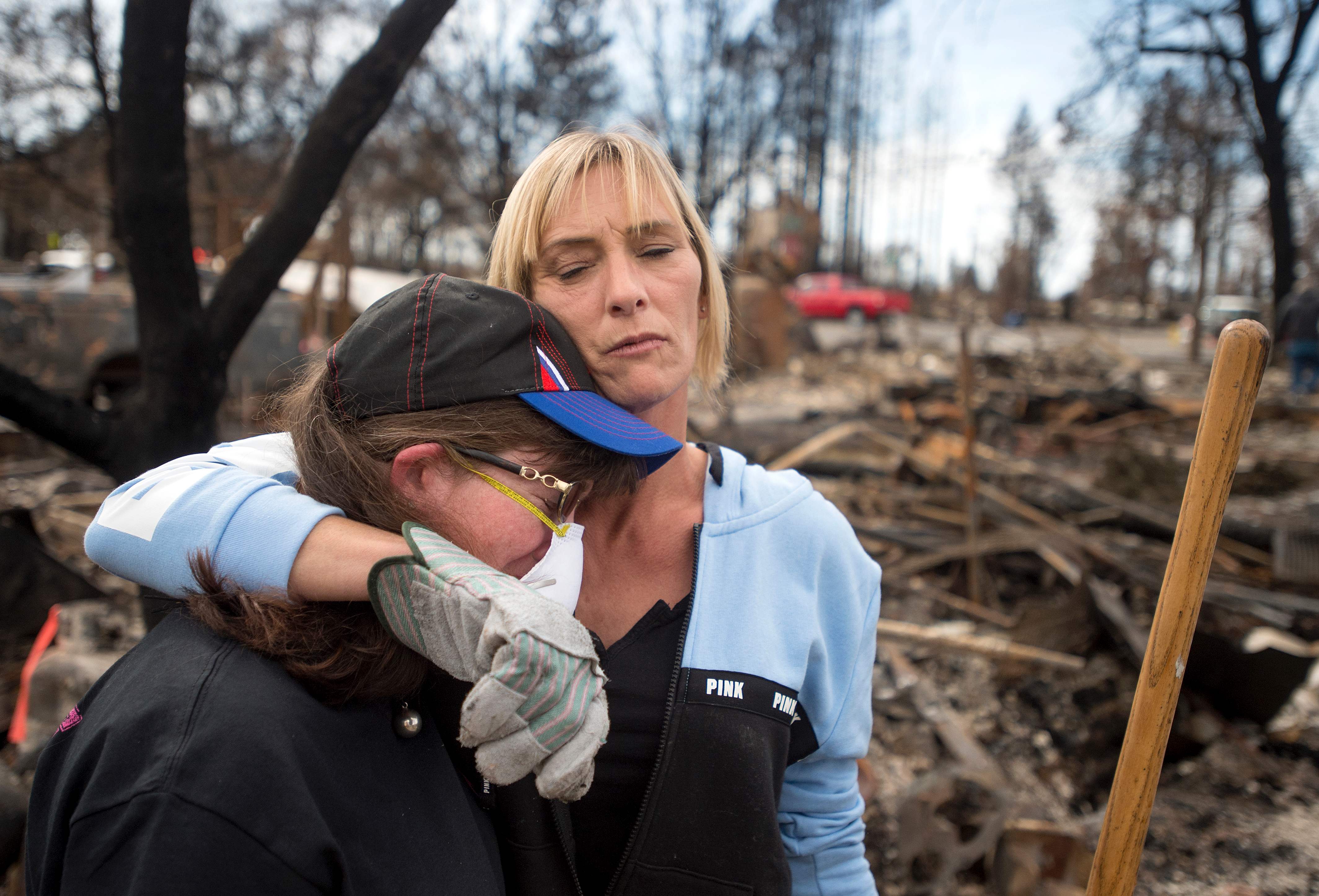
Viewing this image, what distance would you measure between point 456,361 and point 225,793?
0.65 metres

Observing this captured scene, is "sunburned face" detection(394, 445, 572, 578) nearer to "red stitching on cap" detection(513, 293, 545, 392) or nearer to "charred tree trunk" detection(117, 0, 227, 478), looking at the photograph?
"red stitching on cap" detection(513, 293, 545, 392)

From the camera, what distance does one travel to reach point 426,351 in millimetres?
1223

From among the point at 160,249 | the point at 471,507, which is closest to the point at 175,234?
the point at 160,249

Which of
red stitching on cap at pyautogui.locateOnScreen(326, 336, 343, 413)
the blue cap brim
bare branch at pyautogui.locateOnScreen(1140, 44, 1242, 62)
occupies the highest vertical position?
bare branch at pyautogui.locateOnScreen(1140, 44, 1242, 62)

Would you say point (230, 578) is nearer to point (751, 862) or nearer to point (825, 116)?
point (751, 862)

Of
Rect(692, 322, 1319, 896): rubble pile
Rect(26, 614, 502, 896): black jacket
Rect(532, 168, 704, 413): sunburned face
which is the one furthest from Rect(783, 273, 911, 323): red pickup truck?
Rect(26, 614, 502, 896): black jacket

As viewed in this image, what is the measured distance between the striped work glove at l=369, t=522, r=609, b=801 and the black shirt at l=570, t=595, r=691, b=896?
0.42 metres

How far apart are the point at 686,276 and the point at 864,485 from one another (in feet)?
18.1

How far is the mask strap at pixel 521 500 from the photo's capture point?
1205 mm

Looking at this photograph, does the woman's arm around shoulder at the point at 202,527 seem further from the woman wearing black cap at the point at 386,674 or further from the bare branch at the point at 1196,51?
the bare branch at the point at 1196,51

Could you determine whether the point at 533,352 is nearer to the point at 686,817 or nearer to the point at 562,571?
the point at 562,571

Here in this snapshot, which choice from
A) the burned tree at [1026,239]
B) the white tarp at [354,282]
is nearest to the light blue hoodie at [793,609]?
the white tarp at [354,282]

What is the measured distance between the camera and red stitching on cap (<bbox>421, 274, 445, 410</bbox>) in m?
1.21

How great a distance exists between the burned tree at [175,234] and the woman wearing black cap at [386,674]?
154cm
